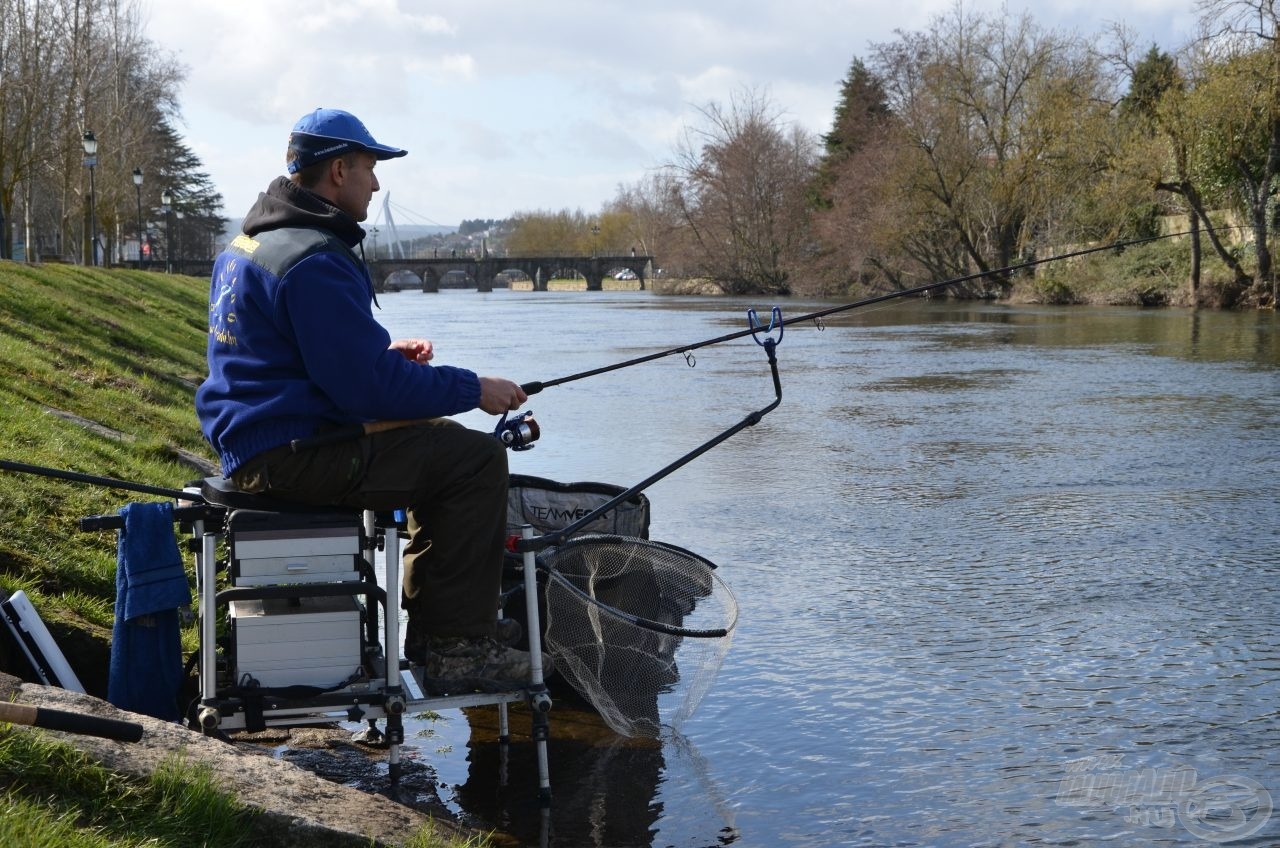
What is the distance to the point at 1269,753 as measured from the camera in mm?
5184

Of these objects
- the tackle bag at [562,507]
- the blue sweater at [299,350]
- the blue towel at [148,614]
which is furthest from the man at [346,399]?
the tackle bag at [562,507]

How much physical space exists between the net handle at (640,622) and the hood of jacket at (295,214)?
1326 mm

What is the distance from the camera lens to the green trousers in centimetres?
439

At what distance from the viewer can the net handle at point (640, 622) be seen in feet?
16.1

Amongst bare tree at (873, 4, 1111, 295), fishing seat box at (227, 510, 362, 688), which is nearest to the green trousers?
fishing seat box at (227, 510, 362, 688)

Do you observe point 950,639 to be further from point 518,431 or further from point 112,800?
point 112,800

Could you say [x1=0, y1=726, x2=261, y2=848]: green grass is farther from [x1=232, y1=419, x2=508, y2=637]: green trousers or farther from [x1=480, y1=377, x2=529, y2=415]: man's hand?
[x1=480, y1=377, x2=529, y2=415]: man's hand

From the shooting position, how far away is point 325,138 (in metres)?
4.56

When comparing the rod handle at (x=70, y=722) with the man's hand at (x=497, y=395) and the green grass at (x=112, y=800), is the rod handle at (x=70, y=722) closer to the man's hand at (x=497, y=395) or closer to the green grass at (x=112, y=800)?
the green grass at (x=112, y=800)

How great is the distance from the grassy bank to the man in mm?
912

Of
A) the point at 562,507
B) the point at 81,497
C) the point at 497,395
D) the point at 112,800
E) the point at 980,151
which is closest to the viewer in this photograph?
the point at 112,800

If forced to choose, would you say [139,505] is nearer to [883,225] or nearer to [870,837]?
[870,837]

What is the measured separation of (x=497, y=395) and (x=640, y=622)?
0.91 meters

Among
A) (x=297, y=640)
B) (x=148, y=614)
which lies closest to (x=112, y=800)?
(x=297, y=640)
